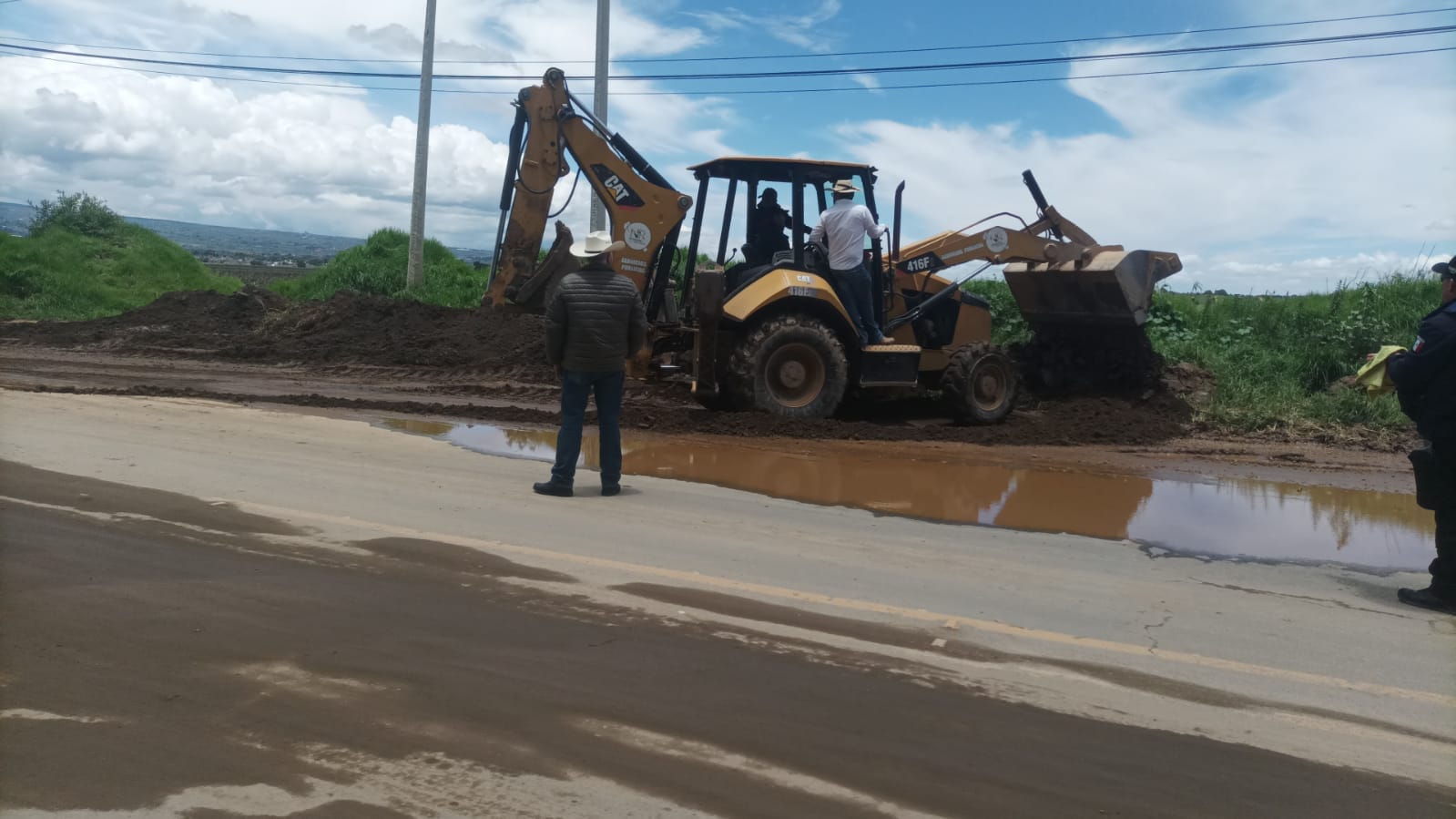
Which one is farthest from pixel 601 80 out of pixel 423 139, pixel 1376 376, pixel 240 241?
pixel 240 241

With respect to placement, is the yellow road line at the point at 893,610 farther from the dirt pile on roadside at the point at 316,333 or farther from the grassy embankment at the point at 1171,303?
the dirt pile on roadside at the point at 316,333

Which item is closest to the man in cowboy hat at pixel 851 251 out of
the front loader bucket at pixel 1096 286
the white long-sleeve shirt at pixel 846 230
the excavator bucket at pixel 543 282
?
the white long-sleeve shirt at pixel 846 230

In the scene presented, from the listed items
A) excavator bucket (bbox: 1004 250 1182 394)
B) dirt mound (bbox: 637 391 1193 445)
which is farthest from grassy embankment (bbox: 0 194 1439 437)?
excavator bucket (bbox: 1004 250 1182 394)

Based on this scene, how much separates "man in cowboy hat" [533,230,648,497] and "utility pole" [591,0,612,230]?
13.0 metres

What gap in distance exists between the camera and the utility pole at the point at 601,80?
21078 millimetres

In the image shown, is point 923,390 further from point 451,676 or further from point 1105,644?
point 451,676

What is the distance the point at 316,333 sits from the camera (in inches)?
824

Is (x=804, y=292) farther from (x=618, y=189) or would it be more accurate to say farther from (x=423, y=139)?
(x=423, y=139)

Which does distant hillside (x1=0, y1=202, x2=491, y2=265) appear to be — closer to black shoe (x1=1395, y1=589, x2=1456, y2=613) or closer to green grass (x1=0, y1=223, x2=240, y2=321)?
green grass (x1=0, y1=223, x2=240, y2=321)

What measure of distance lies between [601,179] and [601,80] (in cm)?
907

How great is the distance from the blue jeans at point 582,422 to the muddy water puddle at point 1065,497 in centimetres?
67

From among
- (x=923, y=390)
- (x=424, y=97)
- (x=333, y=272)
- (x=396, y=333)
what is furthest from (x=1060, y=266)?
(x=333, y=272)

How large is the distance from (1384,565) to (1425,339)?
1865mm

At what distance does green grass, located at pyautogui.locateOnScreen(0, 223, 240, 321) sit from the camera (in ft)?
92.8
